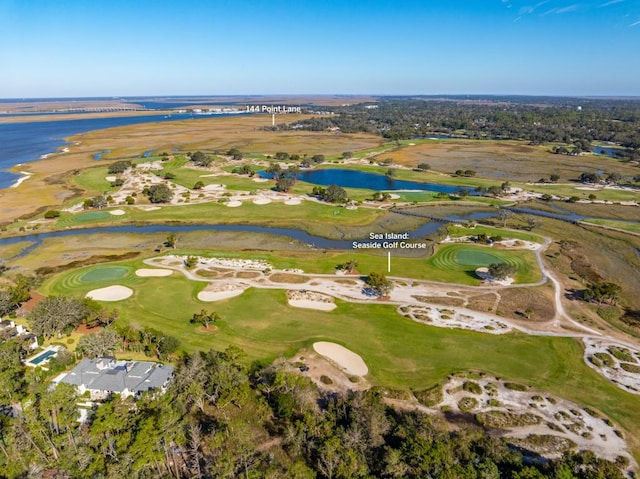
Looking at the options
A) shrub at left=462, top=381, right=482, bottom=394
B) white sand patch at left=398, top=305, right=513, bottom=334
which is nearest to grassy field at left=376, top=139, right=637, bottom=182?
white sand patch at left=398, top=305, right=513, bottom=334

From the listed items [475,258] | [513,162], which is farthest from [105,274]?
[513,162]

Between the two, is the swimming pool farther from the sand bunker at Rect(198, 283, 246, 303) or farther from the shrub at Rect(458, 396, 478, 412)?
the shrub at Rect(458, 396, 478, 412)

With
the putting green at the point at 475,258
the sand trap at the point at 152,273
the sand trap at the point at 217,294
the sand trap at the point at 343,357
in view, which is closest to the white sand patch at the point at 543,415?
the sand trap at the point at 343,357

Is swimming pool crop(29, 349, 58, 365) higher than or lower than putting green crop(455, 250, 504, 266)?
lower

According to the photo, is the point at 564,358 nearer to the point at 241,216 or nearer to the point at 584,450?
the point at 584,450

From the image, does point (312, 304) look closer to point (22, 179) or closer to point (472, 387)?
point (472, 387)
